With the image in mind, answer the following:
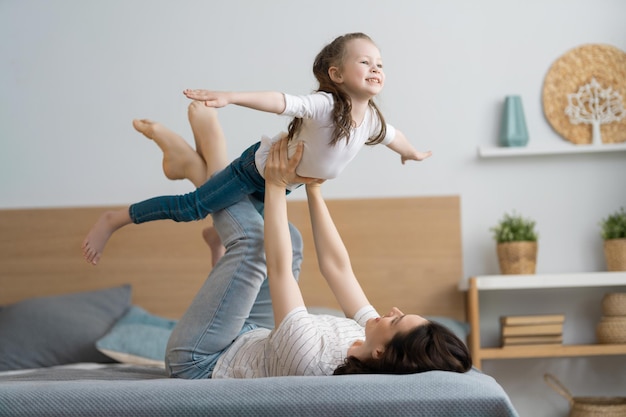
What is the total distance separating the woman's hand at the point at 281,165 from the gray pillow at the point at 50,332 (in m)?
1.40

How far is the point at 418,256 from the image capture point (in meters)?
3.73

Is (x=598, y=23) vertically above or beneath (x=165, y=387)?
above

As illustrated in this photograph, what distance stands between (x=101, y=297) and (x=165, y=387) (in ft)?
6.84

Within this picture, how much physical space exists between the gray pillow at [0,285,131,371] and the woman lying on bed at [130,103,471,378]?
41.6 inches

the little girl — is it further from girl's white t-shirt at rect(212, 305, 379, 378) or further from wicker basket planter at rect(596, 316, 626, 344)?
wicker basket planter at rect(596, 316, 626, 344)

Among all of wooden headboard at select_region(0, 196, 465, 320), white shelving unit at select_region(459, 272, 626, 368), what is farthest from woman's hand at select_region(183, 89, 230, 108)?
wooden headboard at select_region(0, 196, 465, 320)

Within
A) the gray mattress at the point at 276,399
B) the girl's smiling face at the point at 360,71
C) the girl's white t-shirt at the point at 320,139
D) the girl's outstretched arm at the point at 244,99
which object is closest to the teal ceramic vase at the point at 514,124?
the girl's white t-shirt at the point at 320,139

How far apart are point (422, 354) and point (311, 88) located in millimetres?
2304

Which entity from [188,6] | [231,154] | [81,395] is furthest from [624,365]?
[81,395]

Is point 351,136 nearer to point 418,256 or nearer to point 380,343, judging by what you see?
point 380,343

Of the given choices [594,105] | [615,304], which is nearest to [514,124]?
[594,105]

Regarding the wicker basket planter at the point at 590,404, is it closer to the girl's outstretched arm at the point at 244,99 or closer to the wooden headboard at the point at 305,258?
the wooden headboard at the point at 305,258

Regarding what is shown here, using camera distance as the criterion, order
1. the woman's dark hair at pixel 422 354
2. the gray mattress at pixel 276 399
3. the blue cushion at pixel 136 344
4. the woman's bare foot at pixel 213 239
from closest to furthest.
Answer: the gray mattress at pixel 276 399, the woman's dark hair at pixel 422 354, the woman's bare foot at pixel 213 239, the blue cushion at pixel 136 344

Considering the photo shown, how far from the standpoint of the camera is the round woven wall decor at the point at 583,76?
12.3 feet
